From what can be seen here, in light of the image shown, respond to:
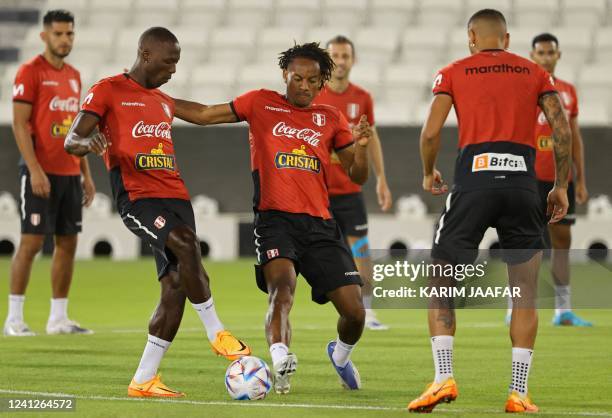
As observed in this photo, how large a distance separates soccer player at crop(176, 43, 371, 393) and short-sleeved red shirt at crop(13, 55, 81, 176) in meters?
3.60

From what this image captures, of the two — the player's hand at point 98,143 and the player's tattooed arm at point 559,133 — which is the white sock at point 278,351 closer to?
the player's hand at point 98,143

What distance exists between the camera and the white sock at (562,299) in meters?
12.1

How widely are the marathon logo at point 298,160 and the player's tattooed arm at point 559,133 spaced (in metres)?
1.57

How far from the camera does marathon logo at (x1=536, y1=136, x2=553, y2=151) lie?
11.6 metres

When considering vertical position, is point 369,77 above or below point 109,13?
below

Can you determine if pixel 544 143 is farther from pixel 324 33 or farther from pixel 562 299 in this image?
pixel 324 33

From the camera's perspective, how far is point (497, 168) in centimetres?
661

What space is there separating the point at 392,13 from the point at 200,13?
13.2 ft

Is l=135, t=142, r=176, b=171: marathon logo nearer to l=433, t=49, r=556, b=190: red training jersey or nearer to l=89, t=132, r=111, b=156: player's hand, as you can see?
l=89, t=132, r=111, b=156: player's hand

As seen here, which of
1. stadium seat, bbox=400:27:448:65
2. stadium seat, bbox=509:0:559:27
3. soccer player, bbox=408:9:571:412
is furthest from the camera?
stadium seat, bbox=509:0:559:27

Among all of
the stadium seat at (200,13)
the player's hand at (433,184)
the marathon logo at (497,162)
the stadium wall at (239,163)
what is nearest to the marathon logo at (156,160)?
the player's hand at (433,184)

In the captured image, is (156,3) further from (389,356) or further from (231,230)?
(389,356)

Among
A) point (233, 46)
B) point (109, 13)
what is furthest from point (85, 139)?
point (109, 13)

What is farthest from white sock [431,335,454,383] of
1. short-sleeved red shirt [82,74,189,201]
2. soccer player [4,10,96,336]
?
soccer player [4,10,96,336]
